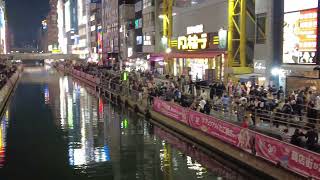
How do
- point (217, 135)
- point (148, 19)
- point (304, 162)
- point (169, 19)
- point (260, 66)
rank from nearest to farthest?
point (304, 162), point (217, 135), point (260, 66), point (169, 19), point (148, 19)

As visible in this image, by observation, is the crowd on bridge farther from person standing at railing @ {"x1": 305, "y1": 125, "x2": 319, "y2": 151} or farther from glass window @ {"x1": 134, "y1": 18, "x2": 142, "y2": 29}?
glass window @ {"x1": 134, "y1": 18, "x2": 142, "y2": 29}

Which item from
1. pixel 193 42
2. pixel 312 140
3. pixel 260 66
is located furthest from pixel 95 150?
pixel 193 42

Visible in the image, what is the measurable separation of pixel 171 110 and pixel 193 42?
24.8 m

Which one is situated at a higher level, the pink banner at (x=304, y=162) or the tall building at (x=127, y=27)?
the tall building at (x=127, y=27)

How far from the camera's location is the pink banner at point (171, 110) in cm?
3650

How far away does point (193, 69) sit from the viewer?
64688 mm

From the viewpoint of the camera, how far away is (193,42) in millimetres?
62750

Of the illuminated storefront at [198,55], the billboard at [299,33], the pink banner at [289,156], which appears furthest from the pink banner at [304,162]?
the illuminated storefront at [198,55]

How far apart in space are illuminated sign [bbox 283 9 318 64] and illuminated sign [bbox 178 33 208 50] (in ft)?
65.6

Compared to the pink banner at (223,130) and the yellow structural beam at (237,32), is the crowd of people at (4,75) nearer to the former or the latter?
the yellow structural beam at (237,32)

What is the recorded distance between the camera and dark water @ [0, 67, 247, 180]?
1072 inches

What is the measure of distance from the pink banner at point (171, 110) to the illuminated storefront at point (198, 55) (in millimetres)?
10771

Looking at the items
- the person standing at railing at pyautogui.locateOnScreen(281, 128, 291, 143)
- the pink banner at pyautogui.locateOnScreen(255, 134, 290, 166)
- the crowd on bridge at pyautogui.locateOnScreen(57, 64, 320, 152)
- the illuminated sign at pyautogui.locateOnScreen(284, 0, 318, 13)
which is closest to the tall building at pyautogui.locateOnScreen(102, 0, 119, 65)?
the crowd on bridge at pyautogui.locateOnScreen(57, 64, 320, 152)

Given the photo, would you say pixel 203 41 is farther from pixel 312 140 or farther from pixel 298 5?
pixel 312 140
